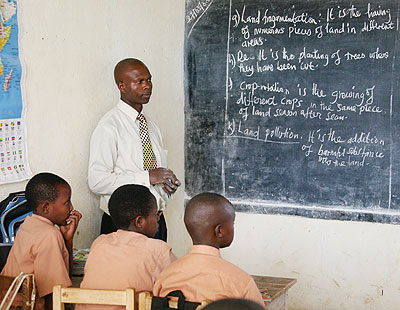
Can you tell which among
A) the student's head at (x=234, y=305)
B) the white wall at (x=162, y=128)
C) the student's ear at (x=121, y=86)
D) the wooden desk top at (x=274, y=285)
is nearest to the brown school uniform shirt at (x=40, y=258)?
the white wall at (x=162, y=128)

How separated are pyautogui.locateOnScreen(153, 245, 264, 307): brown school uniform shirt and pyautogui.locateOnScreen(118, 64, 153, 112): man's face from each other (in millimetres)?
1616

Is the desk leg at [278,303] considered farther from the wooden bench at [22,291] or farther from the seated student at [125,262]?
the wooden bench at [22,291]

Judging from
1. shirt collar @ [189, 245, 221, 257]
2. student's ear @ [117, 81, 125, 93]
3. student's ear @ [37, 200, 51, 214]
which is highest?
student's ear @ [117, 81, 125, 93]

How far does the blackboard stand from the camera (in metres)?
4.00

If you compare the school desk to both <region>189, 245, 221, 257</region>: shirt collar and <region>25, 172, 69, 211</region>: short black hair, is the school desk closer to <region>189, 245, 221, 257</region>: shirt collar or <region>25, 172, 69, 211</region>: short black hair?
<region>189, 245, 221, 257</region>: shirt collar

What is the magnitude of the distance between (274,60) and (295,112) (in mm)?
384

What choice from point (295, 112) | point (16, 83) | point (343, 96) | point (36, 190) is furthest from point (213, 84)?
point (36, 190)

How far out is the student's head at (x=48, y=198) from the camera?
8.80ft

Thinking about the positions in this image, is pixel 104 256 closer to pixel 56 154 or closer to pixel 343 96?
pixel 56 154

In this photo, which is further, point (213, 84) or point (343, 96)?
point (213, 84)

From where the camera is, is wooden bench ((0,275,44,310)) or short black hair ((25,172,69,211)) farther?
short black hair ((25,172,69,211))

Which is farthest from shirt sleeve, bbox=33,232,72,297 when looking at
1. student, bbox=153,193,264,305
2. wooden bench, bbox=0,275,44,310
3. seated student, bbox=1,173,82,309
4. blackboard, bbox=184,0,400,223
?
blackboard, bbox=184,0,400,223

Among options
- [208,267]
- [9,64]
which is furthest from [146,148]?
[208,267]

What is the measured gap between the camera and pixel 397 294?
408cm
